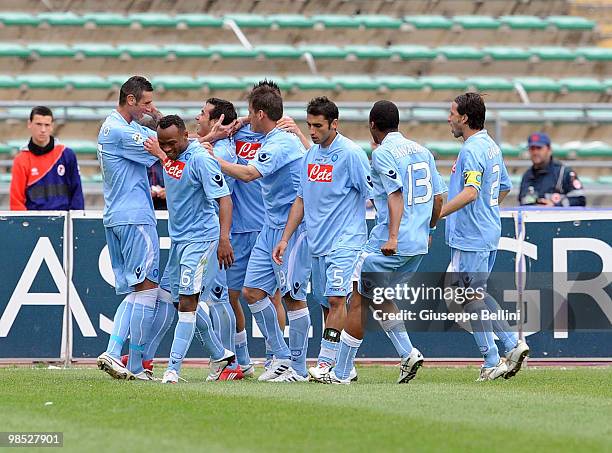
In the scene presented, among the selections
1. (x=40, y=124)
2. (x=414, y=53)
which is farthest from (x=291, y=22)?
(x=40, y=124)

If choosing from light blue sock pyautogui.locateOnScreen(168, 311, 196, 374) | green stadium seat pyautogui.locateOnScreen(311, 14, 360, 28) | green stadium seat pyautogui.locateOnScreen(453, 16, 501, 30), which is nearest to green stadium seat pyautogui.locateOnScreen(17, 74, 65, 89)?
green stadium seat pyautogui.locateOnScreen(311, 14, 360, 28)

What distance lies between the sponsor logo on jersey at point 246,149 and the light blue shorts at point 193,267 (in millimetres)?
1336

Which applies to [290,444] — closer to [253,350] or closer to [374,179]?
[374,179]

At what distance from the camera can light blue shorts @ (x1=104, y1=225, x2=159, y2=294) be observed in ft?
34.9

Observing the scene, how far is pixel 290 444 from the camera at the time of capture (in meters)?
6.73

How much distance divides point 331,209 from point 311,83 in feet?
31.8

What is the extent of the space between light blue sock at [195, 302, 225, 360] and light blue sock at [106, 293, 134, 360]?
23.0 inches

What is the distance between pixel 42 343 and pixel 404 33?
10.9 metres

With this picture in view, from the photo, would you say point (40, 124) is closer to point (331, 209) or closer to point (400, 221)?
point (331, 209)

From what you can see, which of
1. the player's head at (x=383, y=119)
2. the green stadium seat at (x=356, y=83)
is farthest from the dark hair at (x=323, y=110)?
the green stadium seat at (x=356, y=83)

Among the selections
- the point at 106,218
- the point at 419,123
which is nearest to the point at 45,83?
the point at 419,123

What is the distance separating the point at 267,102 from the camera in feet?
35.7

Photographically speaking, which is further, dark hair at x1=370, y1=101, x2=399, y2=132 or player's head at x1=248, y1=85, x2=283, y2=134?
player's head at x1=248, y1=85, x2=283, y2=134

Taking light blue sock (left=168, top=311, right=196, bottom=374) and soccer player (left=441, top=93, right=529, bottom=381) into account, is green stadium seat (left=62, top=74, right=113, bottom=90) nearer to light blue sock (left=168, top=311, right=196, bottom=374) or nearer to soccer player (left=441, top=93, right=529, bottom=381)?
soccer player (left=441, top=93, right=529, bottom=381)
